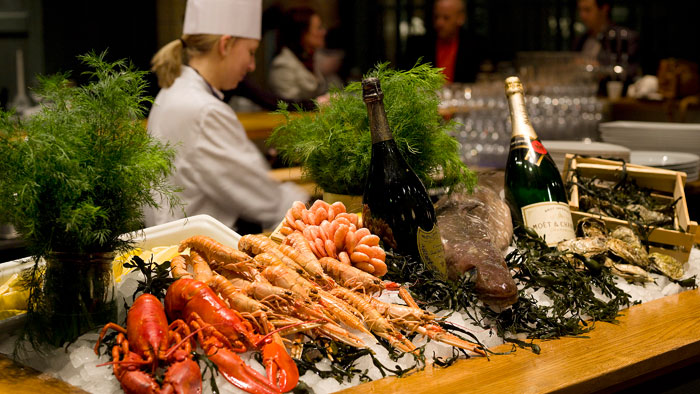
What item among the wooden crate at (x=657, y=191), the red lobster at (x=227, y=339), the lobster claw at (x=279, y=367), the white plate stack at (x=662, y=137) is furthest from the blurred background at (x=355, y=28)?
the lobster claw at (x=279, y=367)

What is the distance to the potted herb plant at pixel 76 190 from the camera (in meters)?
1.24

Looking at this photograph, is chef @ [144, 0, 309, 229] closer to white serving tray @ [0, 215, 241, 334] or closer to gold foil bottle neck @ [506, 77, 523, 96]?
gold foil bottle neck @ [506, 77, 523, 96]

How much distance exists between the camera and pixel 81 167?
1.26 meters

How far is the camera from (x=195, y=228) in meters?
1.76

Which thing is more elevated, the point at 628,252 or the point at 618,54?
the point at 618,54

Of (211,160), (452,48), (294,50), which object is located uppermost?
(452,48)

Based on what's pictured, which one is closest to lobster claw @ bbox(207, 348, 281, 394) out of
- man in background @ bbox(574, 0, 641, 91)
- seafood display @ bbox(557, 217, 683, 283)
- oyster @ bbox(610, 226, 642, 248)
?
seafood display @ bbox(557, 217, 683, 283)

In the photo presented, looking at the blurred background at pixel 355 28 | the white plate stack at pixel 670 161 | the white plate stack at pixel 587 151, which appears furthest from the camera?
the blurred background at pixel 355 28

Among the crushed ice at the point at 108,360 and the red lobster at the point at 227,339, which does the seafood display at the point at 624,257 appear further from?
the red lobster at the point at 227,339

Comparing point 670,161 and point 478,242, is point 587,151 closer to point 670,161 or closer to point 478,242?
point 670,161

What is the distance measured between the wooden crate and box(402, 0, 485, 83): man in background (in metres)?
4.59

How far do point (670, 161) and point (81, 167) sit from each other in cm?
264

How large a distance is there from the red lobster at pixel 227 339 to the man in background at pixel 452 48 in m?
5.78

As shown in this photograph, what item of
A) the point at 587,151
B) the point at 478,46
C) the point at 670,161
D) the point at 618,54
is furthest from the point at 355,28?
the point at 587,151
